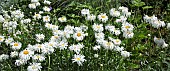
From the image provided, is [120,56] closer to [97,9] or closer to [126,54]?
[126,54]

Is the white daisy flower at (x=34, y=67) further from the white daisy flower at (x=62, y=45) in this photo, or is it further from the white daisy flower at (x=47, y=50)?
the white daisy flower at (x=62, y=45)

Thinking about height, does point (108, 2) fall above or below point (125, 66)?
above

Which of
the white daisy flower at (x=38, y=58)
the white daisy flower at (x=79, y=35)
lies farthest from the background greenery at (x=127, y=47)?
the white daisy flower at (x=79, y=35)

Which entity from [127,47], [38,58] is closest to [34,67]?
[38,58]

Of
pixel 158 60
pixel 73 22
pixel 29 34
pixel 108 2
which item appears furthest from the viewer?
pixel 108 2

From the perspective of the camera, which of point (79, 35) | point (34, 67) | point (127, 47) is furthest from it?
point (127, 47)

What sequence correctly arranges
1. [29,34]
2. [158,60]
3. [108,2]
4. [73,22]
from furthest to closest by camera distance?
1. [108,2]
2. [73,22]
3. [29,34]
4. [158,60]

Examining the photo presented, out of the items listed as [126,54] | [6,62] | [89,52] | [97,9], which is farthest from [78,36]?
[97,9]

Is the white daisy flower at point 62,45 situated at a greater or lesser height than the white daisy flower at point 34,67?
greater

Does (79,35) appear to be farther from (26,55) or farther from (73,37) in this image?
(26,55)
